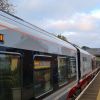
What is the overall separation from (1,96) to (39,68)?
8.36 ft

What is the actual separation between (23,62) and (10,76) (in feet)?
2.29

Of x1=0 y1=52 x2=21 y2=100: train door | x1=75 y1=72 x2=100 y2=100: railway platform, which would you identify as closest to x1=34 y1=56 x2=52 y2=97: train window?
x1=0 y1=52 x2=21 y2=100: train door

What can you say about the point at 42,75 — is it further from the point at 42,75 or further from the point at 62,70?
the point at 62,70

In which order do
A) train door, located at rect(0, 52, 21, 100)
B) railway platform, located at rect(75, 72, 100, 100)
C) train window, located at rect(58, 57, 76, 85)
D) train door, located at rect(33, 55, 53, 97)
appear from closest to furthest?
train door, located at rect(0, 52, 21, 100) < train door, located at rect(33, 55, 53, 97) < train window, located at rect(58, 57, 76, 85) < railway platform, located at rect(75, 72, 100, 100)

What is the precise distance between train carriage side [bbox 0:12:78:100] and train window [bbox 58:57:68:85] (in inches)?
61.6

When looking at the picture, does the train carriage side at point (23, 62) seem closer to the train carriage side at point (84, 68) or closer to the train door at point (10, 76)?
the train door at point (10, 76)

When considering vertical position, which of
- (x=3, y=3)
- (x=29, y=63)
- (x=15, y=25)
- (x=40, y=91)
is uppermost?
(x=3, y=3)

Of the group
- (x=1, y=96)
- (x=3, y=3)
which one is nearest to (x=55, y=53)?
(x=1, y=96)

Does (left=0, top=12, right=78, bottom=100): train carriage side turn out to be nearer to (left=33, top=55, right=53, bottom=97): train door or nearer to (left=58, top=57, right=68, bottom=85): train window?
(left=33, top=55, right=53, bottom=97): train door

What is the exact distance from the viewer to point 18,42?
6.95 metres

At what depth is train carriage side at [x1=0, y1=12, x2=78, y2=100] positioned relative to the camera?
6.31 m

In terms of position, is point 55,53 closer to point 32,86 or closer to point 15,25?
point 32,86

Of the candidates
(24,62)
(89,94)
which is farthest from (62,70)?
(89,94)

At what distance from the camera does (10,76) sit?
653cm
